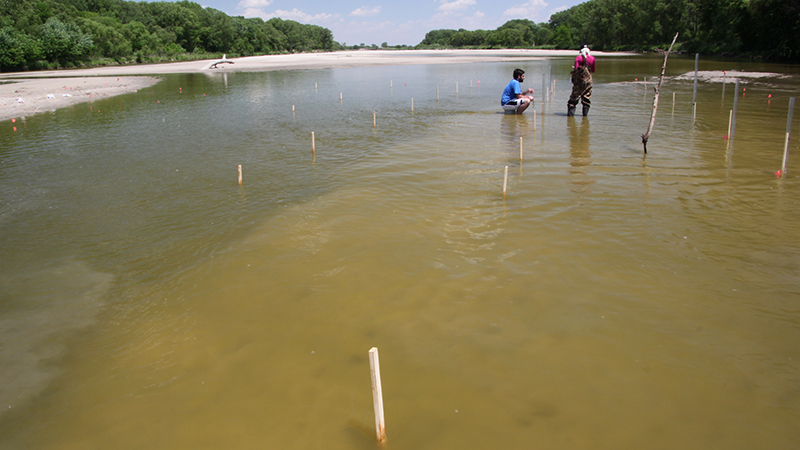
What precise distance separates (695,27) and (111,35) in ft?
334

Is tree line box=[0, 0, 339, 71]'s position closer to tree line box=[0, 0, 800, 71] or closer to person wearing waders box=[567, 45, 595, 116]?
tree line box=[0, 0, 800, 71]

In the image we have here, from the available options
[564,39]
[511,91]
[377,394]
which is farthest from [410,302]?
[564,39]

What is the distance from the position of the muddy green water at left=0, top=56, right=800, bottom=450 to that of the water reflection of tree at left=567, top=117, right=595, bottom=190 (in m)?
0.19

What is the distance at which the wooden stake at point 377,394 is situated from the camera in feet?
11.9

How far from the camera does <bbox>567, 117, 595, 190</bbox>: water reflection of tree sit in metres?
12.5

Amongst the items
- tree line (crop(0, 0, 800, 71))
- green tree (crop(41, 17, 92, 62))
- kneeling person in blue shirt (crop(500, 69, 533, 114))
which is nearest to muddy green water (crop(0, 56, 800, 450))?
kneeling person in blue shirt (crop(500, 69, 533, 114))

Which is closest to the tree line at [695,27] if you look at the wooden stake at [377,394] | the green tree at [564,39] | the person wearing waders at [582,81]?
the green tree at [564,39]

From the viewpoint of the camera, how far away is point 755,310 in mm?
6051

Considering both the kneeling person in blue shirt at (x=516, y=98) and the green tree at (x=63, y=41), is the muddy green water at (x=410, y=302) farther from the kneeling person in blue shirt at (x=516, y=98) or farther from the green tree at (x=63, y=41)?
the green tree at (x=63, y=41)

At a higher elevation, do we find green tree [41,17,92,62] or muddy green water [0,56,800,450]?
green tree [41,17,92,62]

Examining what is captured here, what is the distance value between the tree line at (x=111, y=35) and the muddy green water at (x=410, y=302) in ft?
228

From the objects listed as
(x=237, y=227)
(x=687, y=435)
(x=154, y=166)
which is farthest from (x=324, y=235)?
(x=154, y=166)

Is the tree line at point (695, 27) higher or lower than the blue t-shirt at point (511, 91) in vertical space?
higher

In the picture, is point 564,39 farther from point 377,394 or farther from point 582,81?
point 377,394
